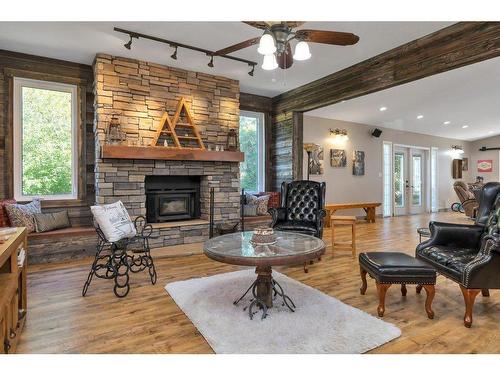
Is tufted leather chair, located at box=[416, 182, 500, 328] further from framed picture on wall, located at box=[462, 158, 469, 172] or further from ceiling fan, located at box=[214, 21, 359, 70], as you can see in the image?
framed picture on wall, located at box=[462, 158, 469, 172]

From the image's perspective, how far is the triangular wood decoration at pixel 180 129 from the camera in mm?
4637

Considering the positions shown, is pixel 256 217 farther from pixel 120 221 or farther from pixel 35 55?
pixel 35 55

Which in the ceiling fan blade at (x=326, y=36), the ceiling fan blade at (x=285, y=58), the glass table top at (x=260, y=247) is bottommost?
the glass table top at (x=260, y=247)

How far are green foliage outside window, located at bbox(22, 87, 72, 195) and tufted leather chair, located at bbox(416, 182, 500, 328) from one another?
4.85 metres

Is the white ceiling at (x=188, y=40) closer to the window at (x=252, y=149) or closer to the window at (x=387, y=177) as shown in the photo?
the window at (x=252, y=149)

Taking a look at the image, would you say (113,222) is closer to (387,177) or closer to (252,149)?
(252,149)

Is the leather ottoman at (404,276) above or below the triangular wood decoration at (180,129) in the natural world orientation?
below

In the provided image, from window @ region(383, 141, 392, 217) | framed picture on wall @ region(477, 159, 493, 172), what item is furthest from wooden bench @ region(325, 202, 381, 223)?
framed picture on wall @ region(477, 159, 493, 172)

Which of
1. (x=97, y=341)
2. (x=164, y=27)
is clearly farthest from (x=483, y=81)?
(x=97, y=341)

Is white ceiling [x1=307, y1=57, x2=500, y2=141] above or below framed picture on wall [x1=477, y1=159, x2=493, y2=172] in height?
above

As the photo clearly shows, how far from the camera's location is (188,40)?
151 inches

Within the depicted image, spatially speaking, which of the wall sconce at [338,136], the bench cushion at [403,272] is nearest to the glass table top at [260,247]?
the bench cushion at [403,272]

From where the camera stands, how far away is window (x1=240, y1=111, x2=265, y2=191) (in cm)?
628

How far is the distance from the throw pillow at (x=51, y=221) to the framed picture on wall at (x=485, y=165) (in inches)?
491
